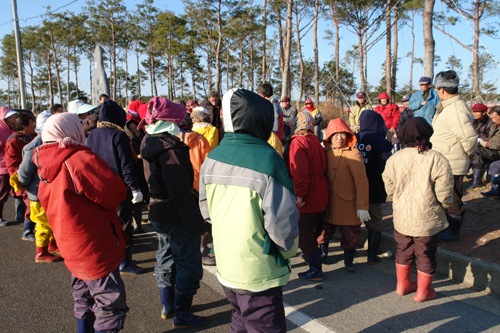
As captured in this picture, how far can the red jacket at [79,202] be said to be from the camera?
2.18 m

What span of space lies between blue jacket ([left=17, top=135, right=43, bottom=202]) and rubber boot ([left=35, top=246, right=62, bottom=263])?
0.66 m

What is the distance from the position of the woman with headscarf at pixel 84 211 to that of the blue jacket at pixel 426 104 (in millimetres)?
5440

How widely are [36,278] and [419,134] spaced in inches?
172

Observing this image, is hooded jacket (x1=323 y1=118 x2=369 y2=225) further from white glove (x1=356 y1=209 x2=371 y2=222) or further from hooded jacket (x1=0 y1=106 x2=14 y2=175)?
hooded jacket (x1=0 y1=106 x2=14 y2=175)

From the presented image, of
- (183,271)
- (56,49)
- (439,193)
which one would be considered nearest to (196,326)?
(183,271)

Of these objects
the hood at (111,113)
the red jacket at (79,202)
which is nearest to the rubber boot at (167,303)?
the red jacket at (79,202)

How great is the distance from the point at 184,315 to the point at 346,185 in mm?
2119

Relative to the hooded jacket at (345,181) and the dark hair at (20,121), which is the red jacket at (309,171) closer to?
the hooded jacket at (345,181)

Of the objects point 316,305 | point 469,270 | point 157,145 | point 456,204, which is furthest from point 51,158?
point 456,204

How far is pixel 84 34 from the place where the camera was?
129 feet

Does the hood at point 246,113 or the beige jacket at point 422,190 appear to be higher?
the hood at point 246,113

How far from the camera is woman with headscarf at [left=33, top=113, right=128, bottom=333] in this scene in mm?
2182

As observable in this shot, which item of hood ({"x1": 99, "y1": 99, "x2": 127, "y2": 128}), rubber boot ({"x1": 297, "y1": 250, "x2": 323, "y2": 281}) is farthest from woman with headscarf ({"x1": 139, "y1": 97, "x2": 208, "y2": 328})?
rubber boot ({"x1": 297, "y1": 250, "x2": 323, "y2": 281})

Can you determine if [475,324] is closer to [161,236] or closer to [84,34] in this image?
[161,236]
